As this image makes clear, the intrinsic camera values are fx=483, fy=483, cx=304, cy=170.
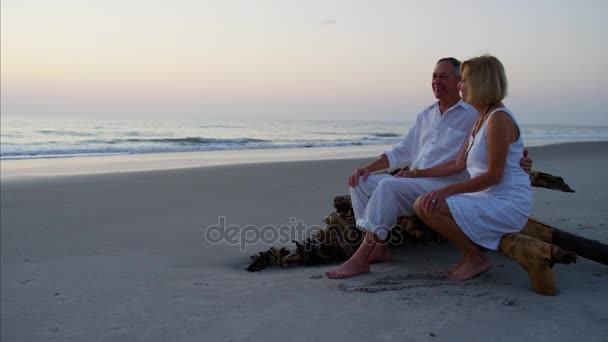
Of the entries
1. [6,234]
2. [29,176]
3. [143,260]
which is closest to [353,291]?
[143,260]

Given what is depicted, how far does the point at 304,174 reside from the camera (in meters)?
10.3

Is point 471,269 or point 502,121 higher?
point 502,121

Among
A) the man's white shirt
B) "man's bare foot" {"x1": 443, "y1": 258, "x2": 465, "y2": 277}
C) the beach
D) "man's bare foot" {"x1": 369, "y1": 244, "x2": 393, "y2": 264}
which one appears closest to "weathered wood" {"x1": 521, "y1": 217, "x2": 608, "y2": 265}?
the beach

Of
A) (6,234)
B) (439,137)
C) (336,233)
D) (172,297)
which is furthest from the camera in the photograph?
(6,234)

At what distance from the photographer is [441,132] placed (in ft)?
12.8

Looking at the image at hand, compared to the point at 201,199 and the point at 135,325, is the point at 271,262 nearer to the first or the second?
the point at 135,325

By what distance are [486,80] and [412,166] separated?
1.23m

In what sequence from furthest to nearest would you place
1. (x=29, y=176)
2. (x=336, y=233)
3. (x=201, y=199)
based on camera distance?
1. (x=29, y=176)
2. (x=201, y=199)
3. (x=336, y=233)

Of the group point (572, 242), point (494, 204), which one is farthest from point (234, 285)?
point (572, 242)

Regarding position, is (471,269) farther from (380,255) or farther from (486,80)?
(486,80)

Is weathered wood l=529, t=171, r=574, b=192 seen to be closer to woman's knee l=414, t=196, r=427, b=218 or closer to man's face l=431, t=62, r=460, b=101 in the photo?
man's face l=431, t=62, r=460, b=101

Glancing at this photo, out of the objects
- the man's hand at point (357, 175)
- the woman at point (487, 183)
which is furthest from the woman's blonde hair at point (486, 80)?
the man's hand at point (357, 175)

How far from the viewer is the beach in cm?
261

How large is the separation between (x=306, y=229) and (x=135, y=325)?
280cm
